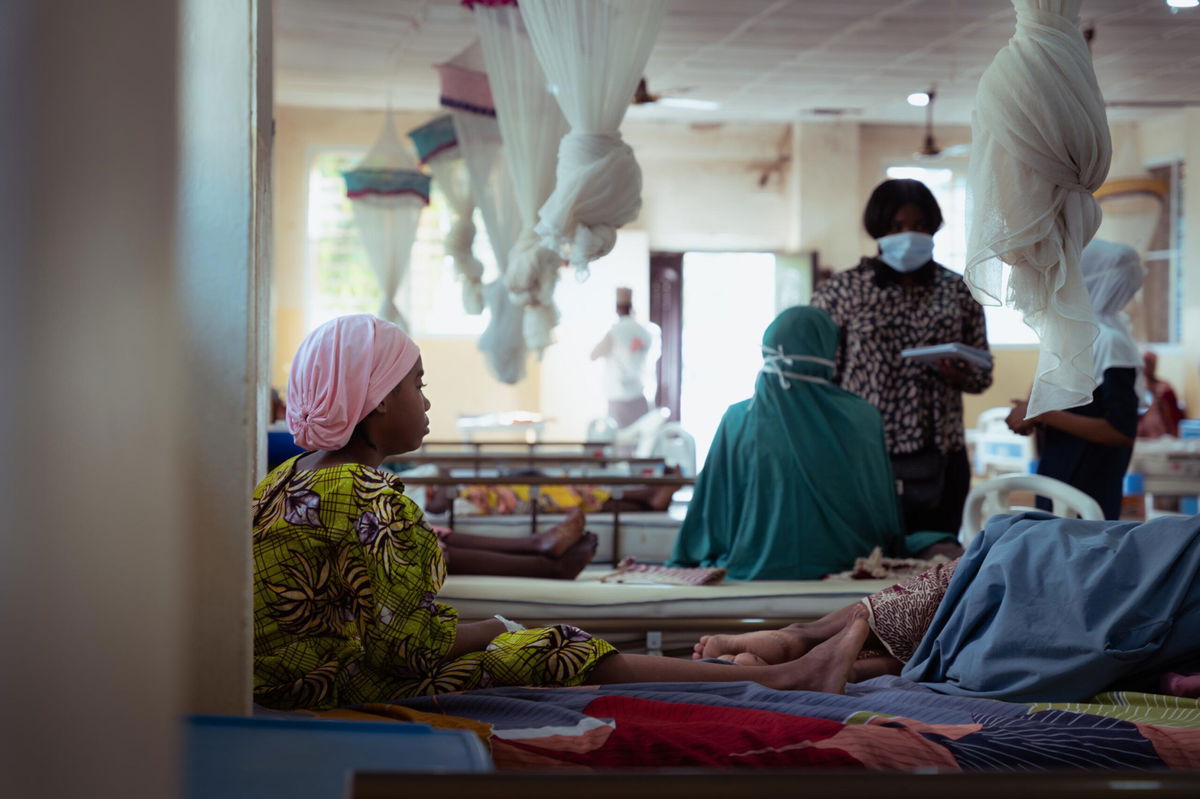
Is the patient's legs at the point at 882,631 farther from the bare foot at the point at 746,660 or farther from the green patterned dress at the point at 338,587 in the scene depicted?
the green patterned dress at the point at 338,587

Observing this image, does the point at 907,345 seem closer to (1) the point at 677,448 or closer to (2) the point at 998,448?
(1) the point at 677,448

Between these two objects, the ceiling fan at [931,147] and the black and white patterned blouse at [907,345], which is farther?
the ceiling fan at [931,147]

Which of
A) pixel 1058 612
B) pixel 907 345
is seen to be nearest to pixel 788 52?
pixel 907 345

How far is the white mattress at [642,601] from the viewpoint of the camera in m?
3.35

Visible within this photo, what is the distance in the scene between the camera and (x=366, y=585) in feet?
7.14

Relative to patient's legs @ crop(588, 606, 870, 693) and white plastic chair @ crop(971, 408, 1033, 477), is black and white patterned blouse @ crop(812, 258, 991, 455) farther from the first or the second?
white plastic chair @ crop(971, 408, 1033, 477)

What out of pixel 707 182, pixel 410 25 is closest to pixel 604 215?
pixel 410 25

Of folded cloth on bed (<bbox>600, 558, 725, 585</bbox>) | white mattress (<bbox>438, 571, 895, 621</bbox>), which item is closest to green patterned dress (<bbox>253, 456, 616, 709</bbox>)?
white mattress (<bbox>438, 571, 895, 621</bbox>)

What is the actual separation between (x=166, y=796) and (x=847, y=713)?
1.74 m

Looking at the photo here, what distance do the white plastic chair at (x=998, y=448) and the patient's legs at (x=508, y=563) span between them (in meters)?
5.16

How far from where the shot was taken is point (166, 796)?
2.43 ft

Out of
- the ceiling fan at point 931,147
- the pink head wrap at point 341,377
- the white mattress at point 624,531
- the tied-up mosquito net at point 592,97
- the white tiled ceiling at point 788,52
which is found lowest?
the white mattress at point 624,531

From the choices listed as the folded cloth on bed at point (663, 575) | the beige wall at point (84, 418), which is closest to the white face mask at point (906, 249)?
the folded cloth on bed at point (663, 575)

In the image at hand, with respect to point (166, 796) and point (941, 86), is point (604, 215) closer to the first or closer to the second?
point (166, 796)
